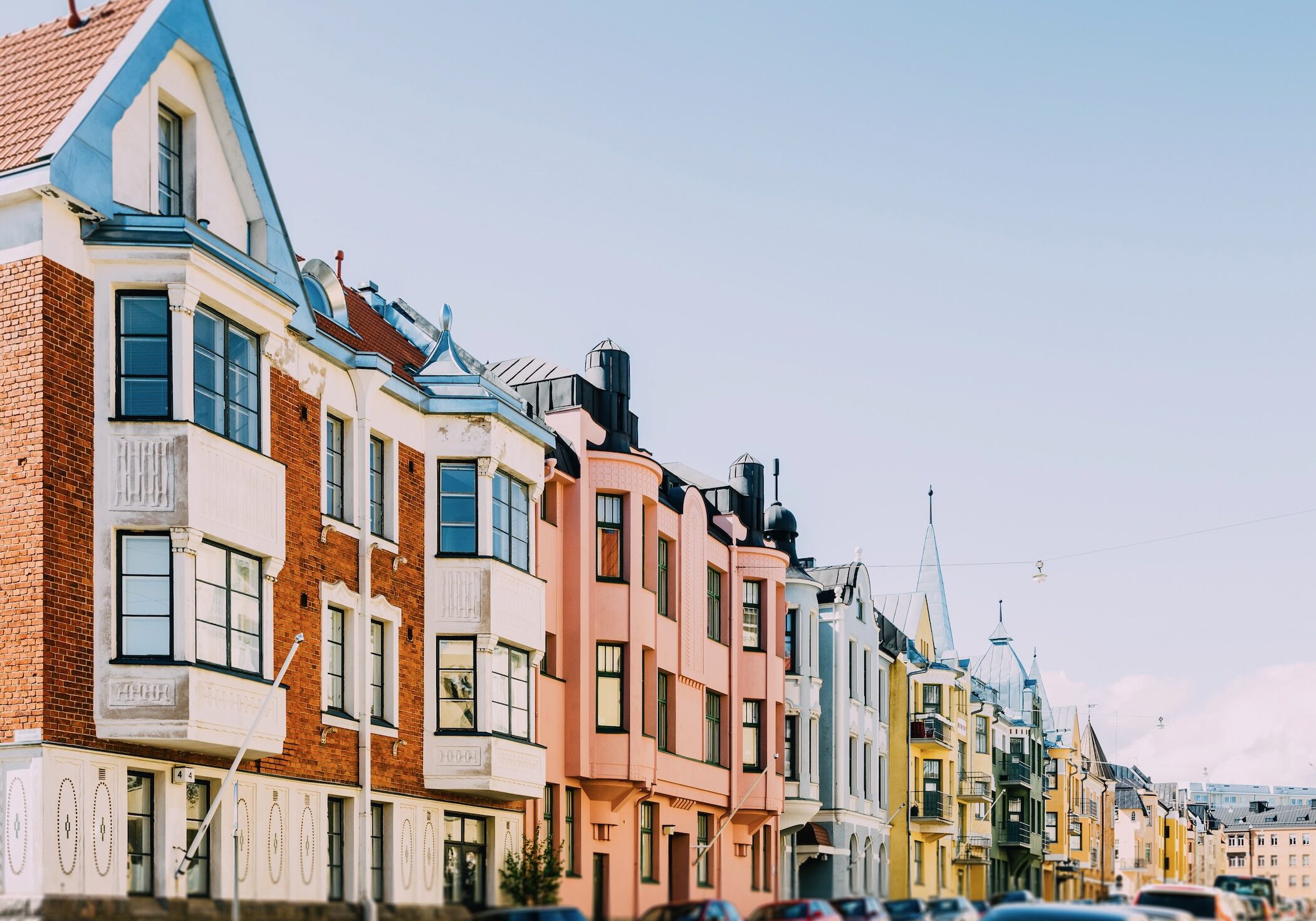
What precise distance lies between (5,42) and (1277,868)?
197550 mm

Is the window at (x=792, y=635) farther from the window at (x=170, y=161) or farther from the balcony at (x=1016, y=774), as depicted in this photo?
the balcony at (x=1016, y=774)

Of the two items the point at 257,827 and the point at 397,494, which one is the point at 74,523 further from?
the point at 397,494

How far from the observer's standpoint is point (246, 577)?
79.9ft

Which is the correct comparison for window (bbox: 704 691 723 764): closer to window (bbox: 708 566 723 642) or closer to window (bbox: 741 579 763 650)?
window (bbox: 708 566 723 642)

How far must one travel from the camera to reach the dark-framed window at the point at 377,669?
94.9ft

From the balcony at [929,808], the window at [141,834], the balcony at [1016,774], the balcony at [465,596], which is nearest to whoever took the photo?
the window at [141,834]

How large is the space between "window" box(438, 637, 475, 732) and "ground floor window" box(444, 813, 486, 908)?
1.81m

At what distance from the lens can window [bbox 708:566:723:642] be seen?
44.0 m

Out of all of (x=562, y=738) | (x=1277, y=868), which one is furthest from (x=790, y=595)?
(x=1277, y=868)

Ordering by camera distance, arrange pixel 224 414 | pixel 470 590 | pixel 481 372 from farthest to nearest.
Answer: pixel 481 372 → pixel 470 590 → pixel 224 414

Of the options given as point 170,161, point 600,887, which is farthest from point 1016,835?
point 170,161

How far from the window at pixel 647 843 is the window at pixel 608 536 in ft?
18.5

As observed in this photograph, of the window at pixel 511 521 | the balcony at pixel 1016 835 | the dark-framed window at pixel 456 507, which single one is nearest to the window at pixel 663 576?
the window at pixel 511 521

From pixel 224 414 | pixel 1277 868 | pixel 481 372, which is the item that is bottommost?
pixel 1277 868
